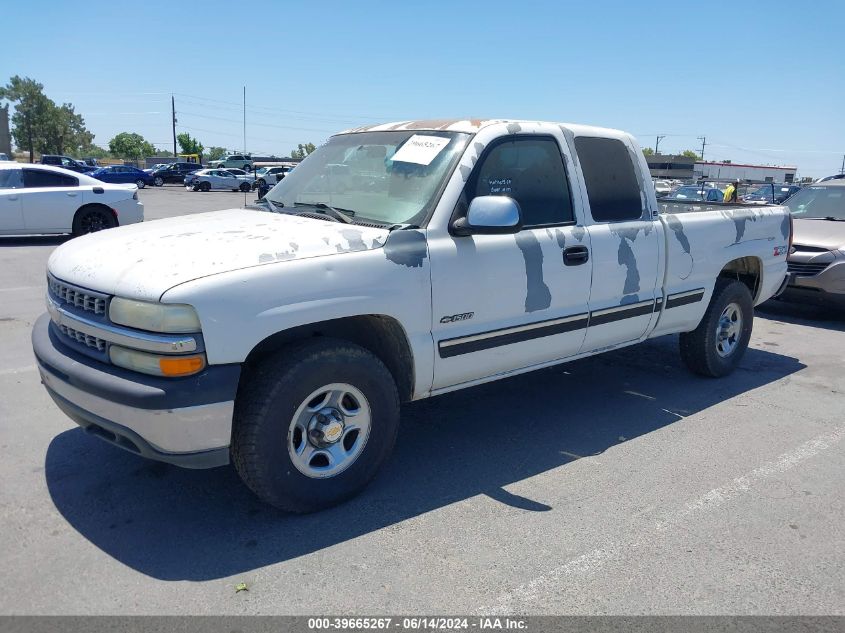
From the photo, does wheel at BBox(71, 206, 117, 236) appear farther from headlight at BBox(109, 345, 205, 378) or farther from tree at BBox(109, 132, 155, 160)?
tree at BBox(109, 132, 155, 160)

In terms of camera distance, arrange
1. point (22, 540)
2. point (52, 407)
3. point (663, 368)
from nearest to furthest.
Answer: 1. point (22, 540)
2. point (52, 407)
3. point (663, 368)

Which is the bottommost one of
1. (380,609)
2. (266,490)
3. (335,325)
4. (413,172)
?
(380,609)

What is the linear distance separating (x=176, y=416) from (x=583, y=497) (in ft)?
7.06

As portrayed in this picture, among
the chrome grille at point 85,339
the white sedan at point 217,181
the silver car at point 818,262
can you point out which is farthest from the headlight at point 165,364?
the white sedan at point 217,181

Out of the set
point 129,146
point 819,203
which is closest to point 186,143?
point 129,146

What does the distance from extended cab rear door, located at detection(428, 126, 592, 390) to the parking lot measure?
0.68 m

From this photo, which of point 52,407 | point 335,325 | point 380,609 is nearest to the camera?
point 380,609

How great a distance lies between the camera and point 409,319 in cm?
363

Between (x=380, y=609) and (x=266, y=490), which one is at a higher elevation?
(x=266, y=490)

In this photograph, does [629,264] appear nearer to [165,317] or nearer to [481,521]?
[481,521]

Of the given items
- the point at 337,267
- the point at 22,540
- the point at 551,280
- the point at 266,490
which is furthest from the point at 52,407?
the point at 551,280

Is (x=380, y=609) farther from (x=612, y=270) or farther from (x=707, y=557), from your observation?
(x=612, y=270)

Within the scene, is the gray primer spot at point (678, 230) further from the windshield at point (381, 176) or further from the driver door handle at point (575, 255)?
the windshield at point (381, 176)

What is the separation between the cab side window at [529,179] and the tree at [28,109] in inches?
3404
